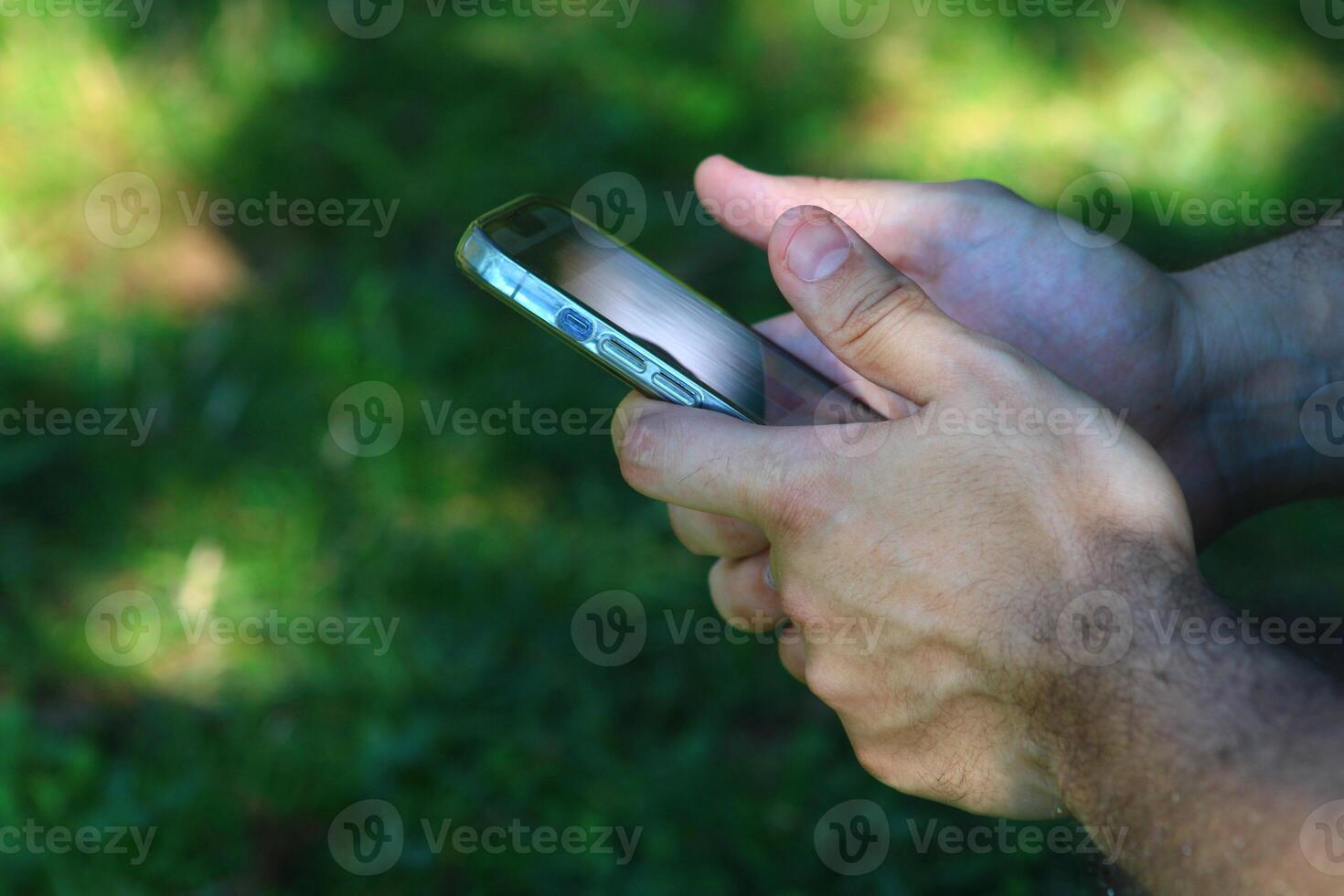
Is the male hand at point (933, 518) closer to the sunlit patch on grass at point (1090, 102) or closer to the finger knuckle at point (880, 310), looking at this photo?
the finger knuckle at point (880, 310)

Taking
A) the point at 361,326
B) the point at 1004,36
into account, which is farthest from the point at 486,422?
the point at 1004,36

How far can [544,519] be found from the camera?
2803mm

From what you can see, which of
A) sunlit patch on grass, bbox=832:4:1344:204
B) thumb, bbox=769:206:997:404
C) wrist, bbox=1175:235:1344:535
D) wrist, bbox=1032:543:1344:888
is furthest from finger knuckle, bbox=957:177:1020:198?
sunlit patch on grass, bbox=832:4:1344:204

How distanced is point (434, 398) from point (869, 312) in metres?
1.59

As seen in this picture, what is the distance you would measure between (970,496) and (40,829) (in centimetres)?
183

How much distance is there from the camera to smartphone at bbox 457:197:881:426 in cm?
178

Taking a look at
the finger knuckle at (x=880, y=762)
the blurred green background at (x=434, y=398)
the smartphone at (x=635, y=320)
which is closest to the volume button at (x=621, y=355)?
the smartphone at (x=635, y=320)

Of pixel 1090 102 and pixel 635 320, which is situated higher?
pixel 635 320

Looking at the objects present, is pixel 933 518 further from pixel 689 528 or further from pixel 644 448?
pixel 689 528

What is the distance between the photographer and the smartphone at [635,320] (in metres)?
1.78

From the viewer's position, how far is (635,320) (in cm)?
187

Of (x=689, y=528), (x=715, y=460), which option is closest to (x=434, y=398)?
(x=689, y=528)

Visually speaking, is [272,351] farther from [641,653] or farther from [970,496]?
[970,496]

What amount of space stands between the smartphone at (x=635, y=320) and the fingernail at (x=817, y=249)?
269 millimetres
